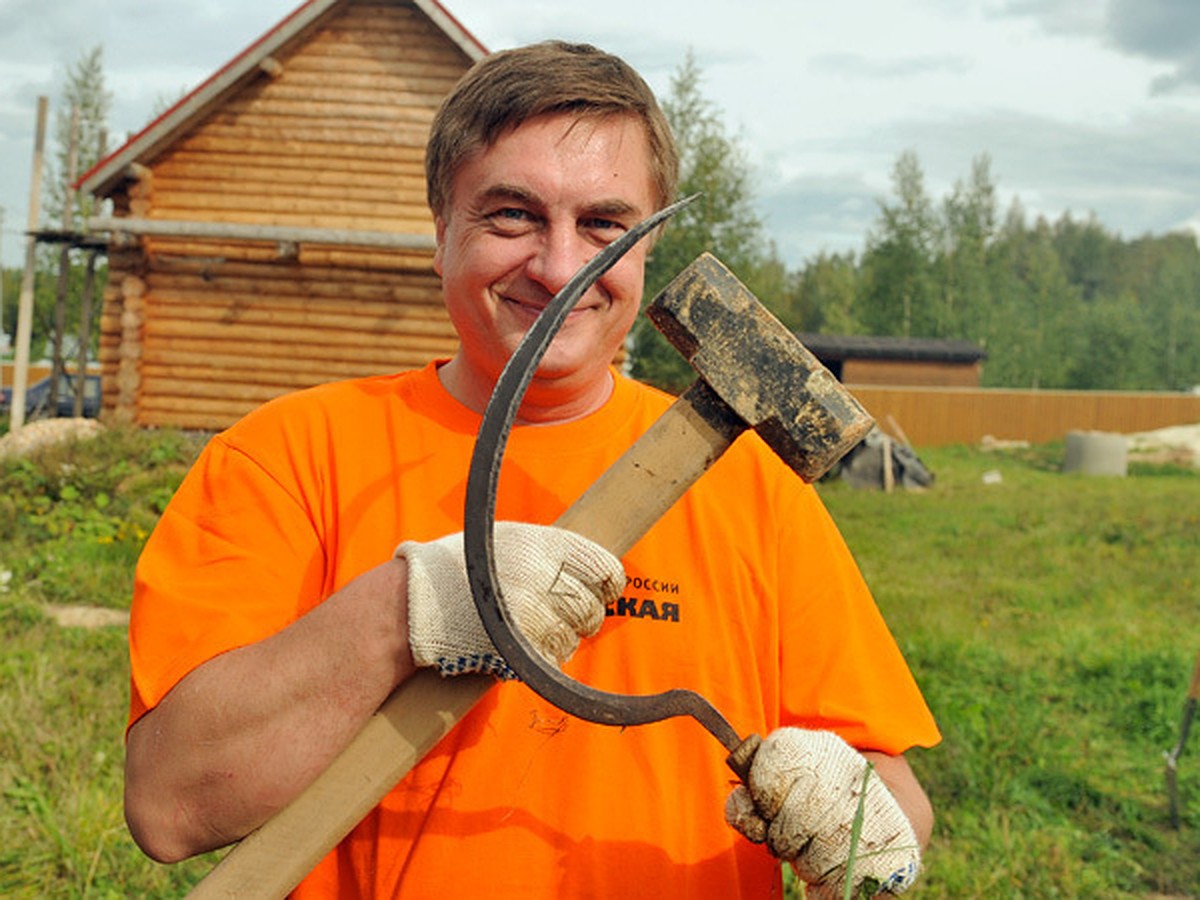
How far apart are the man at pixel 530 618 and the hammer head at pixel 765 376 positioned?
Answer: 0.23 metres

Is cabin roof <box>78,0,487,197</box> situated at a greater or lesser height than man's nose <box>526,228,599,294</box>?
greater

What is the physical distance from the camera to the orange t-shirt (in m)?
1.51

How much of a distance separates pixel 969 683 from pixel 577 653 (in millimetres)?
4782

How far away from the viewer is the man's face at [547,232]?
1.60 metres

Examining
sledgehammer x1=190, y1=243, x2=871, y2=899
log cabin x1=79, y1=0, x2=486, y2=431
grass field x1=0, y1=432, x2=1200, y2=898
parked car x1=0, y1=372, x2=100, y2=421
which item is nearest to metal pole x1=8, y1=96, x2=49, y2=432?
log cabin x1=79, y1=0, x2=486, y2=431

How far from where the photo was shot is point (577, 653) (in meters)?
1.61

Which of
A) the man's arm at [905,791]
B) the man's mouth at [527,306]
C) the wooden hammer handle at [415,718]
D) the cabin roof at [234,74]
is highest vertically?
the cabin roof at [234,74]

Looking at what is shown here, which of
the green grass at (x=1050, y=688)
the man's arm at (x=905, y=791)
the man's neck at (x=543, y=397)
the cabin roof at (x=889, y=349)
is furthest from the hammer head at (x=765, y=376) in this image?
the cabin roof at (x=889, y=349)

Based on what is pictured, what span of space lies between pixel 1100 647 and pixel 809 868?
5906 mm

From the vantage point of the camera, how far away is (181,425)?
12.2 metres

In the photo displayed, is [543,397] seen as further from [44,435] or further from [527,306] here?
[44,435]

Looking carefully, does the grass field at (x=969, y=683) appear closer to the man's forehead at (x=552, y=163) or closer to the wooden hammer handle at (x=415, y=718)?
the wooden hammer handle at (x=415, y=718)

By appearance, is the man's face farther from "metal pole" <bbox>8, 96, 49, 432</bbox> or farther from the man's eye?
"metal pole" <bbox>8, 96, 49, 432</bbox>

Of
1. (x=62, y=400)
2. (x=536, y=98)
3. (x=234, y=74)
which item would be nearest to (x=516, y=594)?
(x=536, y=98)
